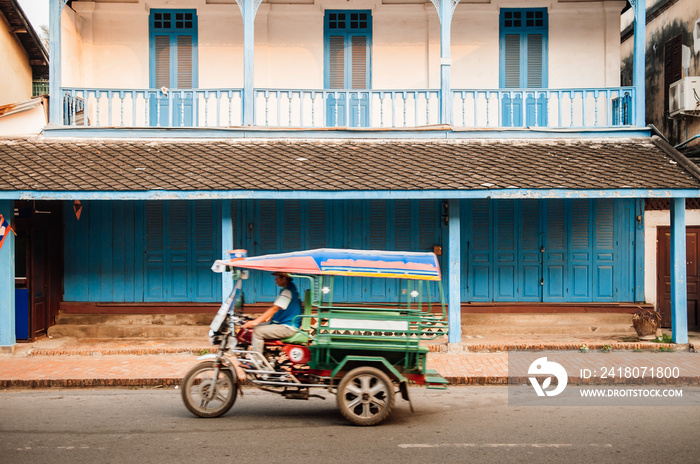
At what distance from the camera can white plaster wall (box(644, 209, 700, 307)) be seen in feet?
42.3

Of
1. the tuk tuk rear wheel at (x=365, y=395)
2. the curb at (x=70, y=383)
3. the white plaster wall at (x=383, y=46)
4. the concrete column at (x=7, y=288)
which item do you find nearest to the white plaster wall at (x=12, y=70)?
the white plaster wall at (x=383, y=46)

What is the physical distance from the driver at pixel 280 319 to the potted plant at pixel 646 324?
7.42 metres

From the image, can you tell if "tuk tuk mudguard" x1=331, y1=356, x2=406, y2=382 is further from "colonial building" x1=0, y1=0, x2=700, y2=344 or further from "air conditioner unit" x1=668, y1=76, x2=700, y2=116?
"air conditioner unit" x1=668, y1=76, x2=700, y2=116

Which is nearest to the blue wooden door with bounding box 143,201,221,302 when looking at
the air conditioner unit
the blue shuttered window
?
the blue shuttered window

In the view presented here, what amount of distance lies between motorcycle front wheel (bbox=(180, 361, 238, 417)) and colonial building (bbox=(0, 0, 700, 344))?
13.6ft

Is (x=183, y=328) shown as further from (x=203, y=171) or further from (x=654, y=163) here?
(x=654, y=163)

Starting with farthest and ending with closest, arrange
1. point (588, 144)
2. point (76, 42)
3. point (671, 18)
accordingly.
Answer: point (671, 18) < point (76, 42) < point (588, 144)

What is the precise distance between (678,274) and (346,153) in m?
6.18

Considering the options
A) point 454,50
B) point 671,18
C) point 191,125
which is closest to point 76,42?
point 191,125

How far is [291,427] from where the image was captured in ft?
22.2

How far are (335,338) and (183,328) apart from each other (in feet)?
21.5

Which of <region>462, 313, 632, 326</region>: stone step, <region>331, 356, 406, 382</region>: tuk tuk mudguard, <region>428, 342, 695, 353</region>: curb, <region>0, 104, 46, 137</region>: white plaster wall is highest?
<region>0, 104, 46, 137</region>: white plaster wall

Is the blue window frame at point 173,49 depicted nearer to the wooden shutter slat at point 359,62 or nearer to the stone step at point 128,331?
the wooden shutter slat at point 359,62

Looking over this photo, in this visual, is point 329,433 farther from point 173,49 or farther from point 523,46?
point 523,46
